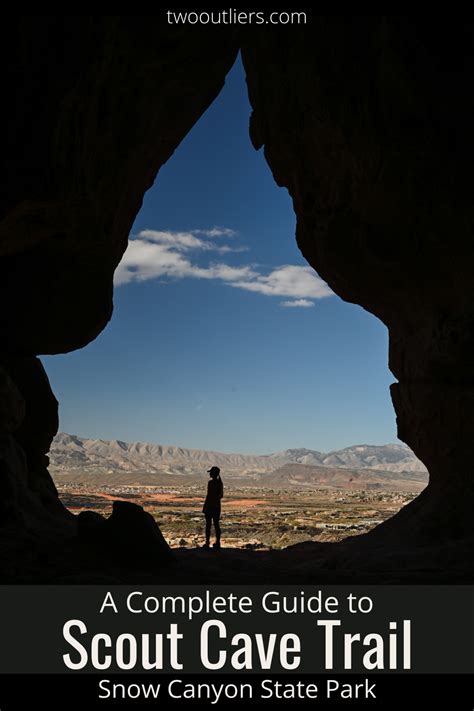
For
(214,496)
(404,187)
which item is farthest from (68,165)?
(214,496)

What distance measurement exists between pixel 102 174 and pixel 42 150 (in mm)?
2955

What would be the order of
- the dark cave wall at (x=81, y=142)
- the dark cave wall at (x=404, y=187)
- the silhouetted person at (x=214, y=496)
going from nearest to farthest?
the dark cave wall at (x=81, y=142)
the dark cave wall at (x=404, y=187)
the silhouetted person at (x=214, y=496)

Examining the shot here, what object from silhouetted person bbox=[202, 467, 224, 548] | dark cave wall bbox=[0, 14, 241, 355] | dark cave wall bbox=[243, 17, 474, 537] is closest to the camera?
dark cave wall bbox=[0, 14, 241, 355]

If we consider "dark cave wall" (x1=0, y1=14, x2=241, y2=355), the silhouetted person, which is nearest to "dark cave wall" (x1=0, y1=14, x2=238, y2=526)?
"dark cave wall" (x1=0, y1=14, x2=241, y2=355)

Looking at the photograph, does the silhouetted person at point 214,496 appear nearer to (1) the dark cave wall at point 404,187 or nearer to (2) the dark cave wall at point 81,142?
(1) the dark cave wall at point 404,187

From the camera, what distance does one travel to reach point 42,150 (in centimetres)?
1113

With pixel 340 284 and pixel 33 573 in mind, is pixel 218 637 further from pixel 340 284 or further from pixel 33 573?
pixel 340 284

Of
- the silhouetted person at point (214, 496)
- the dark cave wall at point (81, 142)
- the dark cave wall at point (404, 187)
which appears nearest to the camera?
the dark cave wall at point (81, 142)

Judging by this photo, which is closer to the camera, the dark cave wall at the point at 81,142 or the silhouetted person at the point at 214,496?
the dark cave wall at the point at 81,142

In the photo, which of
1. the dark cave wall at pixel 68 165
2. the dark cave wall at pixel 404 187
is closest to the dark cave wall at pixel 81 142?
the dark cave wall at pixel 68 165

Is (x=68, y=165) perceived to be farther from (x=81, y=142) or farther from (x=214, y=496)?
(x=214, y=496)

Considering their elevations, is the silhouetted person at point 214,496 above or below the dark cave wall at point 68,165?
below

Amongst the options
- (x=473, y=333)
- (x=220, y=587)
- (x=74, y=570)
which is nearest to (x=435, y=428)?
(x=473, y=333)

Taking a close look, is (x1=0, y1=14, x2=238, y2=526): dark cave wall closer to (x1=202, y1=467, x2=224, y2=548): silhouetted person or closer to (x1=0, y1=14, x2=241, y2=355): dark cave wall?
(x1=0, y1=14, x2=241, y2=355): dark cave wall
